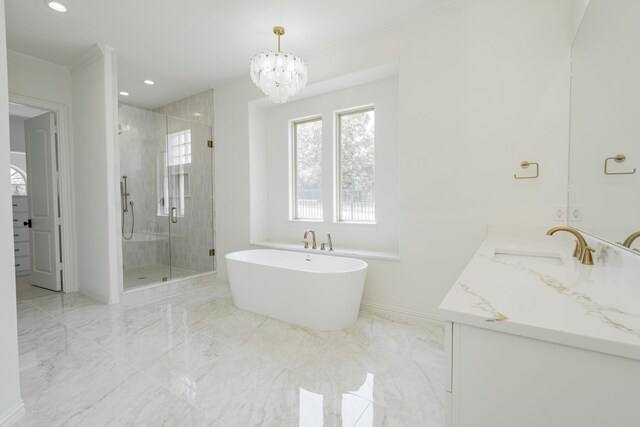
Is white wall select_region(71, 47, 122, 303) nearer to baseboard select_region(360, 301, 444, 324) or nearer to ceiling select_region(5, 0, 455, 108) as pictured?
ceiling select_region(5, 0, 455, 108)

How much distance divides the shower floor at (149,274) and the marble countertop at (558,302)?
3.88 meters

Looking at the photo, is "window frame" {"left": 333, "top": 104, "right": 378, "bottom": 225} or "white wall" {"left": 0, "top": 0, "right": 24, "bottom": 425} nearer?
"white wall" {"left": 0, "top": 0, "right": 24, "bottom": 425}

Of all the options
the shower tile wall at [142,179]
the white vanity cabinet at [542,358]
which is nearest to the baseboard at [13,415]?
the white vanity cabinet at [542,358]

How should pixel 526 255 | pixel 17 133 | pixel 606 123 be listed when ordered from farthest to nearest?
pixel 17 133 → pixel 526 255 → pixel 606 123

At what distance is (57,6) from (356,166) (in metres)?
3.19

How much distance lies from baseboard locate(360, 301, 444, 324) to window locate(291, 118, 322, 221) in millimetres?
1335

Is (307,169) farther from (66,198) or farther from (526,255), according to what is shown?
(66,198)

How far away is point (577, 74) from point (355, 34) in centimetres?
195

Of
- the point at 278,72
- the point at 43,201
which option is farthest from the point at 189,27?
the point at 43,201

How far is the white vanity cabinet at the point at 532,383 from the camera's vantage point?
62 centimetres

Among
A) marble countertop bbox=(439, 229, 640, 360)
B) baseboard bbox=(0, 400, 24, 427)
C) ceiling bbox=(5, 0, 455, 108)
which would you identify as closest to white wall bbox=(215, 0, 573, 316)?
ceiling bbox=(5, 0, 455, 108)

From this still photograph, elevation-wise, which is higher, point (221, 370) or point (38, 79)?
point (38, 79)

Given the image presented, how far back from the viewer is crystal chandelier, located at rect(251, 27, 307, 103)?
2.35 metres

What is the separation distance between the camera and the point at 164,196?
418 centimetres
